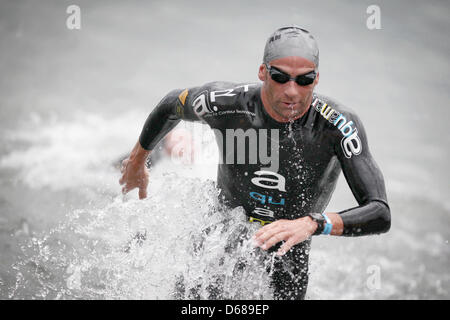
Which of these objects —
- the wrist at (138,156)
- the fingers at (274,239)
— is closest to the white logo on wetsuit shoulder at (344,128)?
the fingers at (274,239)

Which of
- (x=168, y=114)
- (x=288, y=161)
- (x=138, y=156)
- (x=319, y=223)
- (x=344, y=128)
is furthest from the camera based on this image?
(x=138, y=156)

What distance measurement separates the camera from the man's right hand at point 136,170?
4391 millimetres

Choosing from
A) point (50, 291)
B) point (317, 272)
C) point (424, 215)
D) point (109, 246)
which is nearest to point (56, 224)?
point (109, 246)

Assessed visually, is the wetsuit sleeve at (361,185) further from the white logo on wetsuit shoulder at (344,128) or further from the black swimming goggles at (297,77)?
the black swimming goggles at (297,77)

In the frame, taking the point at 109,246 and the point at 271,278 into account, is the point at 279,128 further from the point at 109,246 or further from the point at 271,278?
the point at 109,246

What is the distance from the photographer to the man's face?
326cm

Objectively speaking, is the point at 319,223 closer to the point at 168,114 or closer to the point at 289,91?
the point at 289,91

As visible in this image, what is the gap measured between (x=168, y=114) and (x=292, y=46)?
1.28 meters

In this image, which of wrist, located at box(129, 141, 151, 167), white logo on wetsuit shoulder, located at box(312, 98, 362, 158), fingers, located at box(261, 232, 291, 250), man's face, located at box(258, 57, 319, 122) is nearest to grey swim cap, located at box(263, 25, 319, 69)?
man's face, located at box(258, 57, 319, 122)

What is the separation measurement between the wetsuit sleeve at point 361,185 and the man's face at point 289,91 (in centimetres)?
31

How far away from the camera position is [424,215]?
773 cm

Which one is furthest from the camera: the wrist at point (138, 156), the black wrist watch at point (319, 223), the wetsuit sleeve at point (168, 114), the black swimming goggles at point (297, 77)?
the wrist at point (138, 156)

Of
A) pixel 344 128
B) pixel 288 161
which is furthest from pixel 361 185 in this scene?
pixel 288 161

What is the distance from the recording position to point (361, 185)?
327cm
